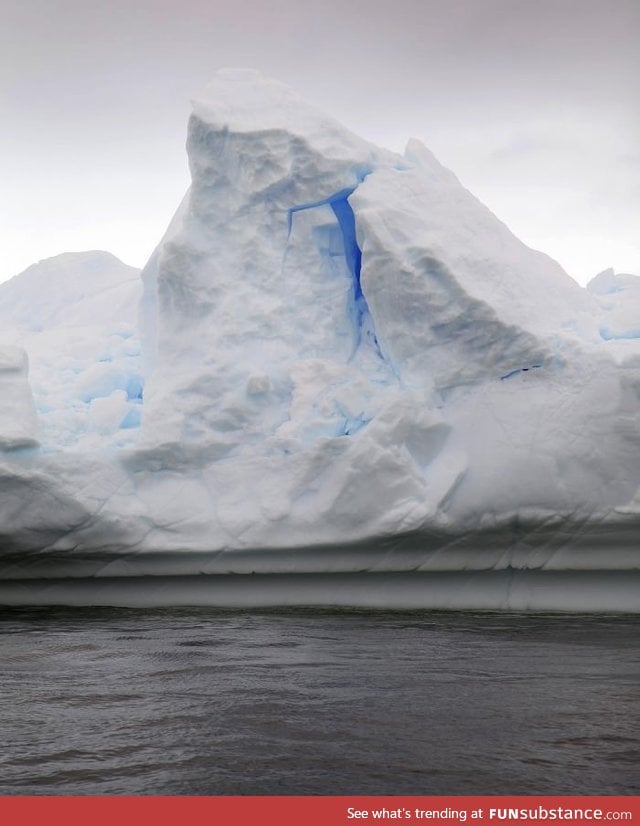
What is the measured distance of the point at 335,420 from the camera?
9656 mm

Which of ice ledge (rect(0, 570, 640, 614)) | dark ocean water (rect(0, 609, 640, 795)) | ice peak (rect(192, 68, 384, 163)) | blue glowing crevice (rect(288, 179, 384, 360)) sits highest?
ice peak (rect(192, 68, 384, 163))

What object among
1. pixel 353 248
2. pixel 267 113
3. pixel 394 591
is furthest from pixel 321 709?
pixel 267 113

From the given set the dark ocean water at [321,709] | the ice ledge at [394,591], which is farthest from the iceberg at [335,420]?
the dark ocean water at [321,709]

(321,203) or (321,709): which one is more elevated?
(321,203)

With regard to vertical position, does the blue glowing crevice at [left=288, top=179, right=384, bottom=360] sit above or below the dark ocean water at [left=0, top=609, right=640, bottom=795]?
above

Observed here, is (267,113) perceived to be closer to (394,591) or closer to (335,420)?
(335,420)

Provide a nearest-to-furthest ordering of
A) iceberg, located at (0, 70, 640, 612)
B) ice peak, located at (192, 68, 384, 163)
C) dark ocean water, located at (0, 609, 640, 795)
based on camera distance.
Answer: dark ocean water, located at (0, 609, 640, 795) → iceberg, located at (0, 70, 640, 612) → ice peak, located at (192, 68, 384, 163)

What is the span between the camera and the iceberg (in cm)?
920

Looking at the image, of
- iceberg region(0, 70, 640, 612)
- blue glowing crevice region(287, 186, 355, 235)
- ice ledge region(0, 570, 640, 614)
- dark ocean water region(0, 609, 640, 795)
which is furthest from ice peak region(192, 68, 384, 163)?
dark ocean water region(0, 609, 640, 795)

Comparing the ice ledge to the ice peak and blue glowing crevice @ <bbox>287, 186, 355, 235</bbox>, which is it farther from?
the ice peak

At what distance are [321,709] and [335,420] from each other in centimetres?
488

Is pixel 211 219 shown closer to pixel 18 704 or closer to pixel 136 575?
pixel 136 575

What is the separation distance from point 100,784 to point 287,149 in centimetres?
802

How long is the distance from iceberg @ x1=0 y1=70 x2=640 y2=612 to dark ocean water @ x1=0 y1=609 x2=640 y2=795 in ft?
3.92
